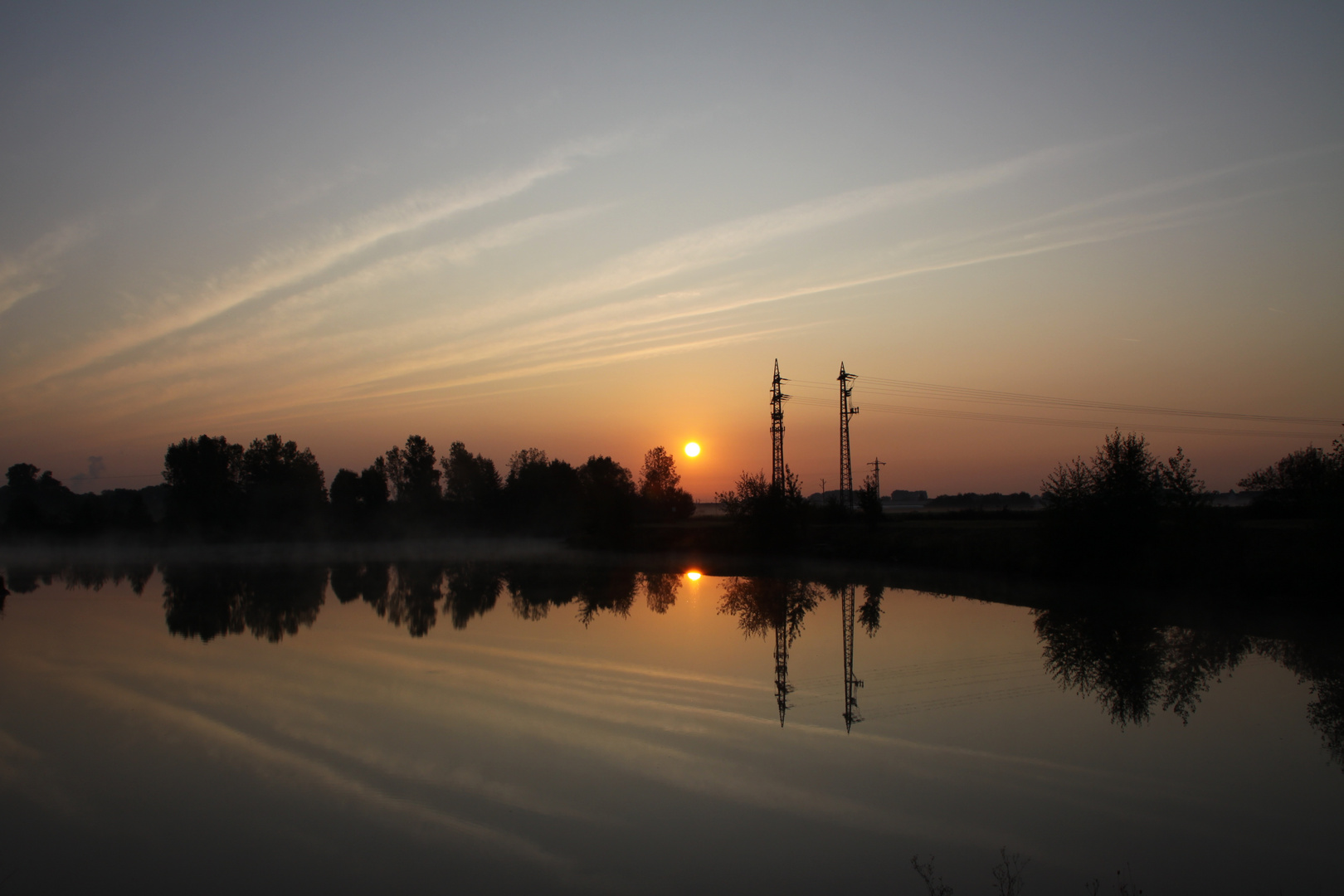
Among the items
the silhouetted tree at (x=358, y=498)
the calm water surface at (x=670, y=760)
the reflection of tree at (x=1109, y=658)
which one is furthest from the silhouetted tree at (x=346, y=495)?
the reflection of tree at (x=1109, y=658)

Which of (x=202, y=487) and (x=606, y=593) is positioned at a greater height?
(x=202, y=487)

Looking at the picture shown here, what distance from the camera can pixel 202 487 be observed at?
69125 mm

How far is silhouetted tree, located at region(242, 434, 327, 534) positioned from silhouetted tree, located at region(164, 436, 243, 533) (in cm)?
172

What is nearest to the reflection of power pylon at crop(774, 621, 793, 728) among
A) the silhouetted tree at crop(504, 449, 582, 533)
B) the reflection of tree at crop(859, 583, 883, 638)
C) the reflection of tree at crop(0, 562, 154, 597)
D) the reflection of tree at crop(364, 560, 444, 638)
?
the reflection of tree at crop(859, 583, 883, 638)

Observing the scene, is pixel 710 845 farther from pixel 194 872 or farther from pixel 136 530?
pixel 136 530

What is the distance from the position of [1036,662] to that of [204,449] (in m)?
75.1

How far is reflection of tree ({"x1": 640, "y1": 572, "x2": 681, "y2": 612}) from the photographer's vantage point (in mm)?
23641

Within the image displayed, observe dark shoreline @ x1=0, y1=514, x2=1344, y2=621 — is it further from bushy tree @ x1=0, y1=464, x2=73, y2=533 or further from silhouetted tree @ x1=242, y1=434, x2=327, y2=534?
bushy tree @ x1=0, y1=464, x2=73, y2=533

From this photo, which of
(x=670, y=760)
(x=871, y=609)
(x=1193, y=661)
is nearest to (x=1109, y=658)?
(x=1193, y=661)

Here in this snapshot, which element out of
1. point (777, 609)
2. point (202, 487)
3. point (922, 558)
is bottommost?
point (777, 609)

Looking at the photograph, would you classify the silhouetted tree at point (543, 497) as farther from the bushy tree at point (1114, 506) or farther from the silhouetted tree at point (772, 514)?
the bushy tree at point (1114, 506)

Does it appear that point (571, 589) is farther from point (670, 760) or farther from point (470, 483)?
point (470, 483)

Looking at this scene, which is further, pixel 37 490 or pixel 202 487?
pixel 37 490

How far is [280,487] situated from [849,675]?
230 feet
